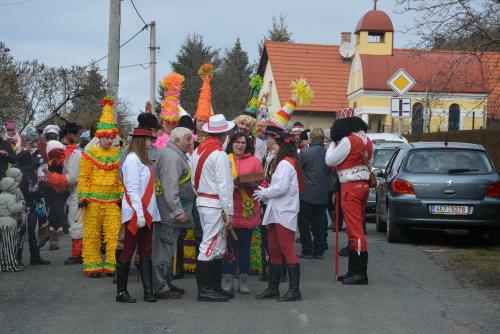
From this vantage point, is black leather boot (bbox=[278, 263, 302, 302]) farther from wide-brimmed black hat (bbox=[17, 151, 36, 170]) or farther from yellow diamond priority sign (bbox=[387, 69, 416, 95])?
yellow diamond priority sign (bbox=[387, 69, 416, 95])

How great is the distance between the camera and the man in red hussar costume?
10414 millimetres

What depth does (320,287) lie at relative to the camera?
33.6ft

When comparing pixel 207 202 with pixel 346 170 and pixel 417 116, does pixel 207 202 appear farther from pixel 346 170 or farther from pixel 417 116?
pixel 417 116

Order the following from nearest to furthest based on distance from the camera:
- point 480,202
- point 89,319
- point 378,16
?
point 89,319 < point 480,202 < point 378,16

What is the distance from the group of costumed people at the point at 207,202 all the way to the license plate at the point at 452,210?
346cm

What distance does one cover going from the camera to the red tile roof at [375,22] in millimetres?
64312

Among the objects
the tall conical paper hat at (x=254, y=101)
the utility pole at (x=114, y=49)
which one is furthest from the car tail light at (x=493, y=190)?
the utility pole at (x=114, y=49)

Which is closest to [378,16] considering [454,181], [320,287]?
[454,181]

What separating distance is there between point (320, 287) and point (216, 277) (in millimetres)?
1452

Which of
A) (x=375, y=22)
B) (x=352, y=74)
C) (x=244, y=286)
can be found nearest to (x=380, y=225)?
(x=244, y=286)

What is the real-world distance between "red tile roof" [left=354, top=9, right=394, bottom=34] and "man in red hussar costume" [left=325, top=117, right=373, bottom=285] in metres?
54.7

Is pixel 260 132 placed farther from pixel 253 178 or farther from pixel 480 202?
pixel 480 202

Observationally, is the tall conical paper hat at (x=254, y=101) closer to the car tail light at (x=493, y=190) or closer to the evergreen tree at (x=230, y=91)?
the car tail light at (x=493, y=190)

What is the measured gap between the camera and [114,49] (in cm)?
1912
